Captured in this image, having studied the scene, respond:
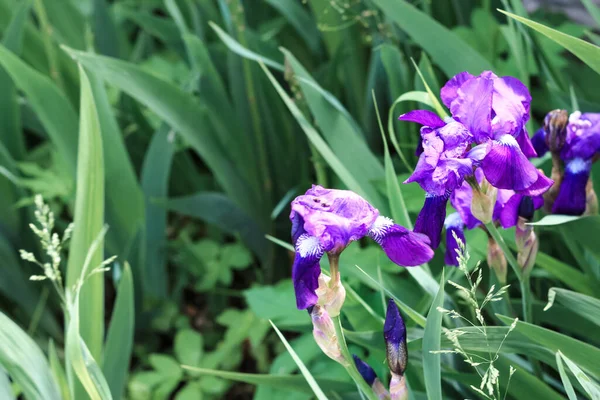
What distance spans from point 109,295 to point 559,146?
1.28 metres

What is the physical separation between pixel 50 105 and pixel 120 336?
536 millimetres

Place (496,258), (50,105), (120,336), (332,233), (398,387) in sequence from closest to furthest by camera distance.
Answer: (332,233) < (398,387) < (496,258) < (120,336) < (50,105)

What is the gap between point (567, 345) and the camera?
0.77 m

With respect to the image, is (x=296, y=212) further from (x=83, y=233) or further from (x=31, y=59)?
(x=31, y=59)

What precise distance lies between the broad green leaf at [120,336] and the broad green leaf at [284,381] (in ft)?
0.61

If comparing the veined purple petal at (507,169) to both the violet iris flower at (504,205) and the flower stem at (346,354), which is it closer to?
the violet iris flower at (504,205)

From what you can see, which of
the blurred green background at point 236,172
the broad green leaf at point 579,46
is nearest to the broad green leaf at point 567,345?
the blurred green background at point 236,172

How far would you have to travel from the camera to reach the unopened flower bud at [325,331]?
2.31 ft

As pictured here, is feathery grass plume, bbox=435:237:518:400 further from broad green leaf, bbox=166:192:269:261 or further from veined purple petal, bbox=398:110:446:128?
broad green leaf, bbox=166:192:269:261

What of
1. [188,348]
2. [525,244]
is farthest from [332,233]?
[188,348]

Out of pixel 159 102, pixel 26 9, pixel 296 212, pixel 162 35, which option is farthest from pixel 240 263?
pixel 296 212

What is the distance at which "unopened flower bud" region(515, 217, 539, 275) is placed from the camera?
0.84 m

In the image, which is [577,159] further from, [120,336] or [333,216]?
[120,336]

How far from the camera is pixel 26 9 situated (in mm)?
1467
